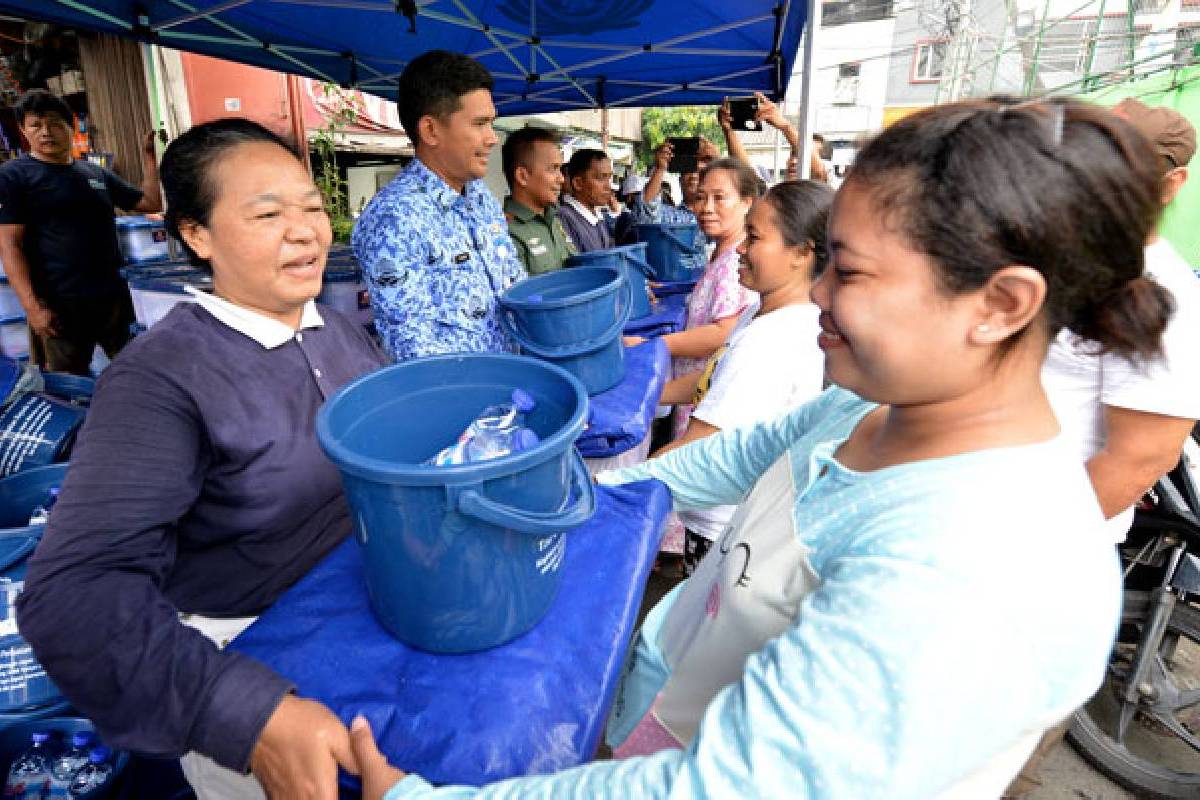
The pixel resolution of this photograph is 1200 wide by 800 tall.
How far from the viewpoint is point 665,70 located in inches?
218

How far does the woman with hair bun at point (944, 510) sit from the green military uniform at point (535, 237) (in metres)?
2.84

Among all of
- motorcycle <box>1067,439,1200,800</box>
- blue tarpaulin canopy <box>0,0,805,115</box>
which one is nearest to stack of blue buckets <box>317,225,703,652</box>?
motorcycle <box>1067,439,1200,800</box>

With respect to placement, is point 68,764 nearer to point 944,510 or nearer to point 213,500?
point 213,500

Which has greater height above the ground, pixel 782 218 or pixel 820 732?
pixel 782 218

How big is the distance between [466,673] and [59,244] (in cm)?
425

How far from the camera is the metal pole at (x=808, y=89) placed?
302 centimetres

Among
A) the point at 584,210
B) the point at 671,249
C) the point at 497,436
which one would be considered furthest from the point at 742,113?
the point at 497,436

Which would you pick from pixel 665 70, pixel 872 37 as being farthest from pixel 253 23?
pixel 872 37

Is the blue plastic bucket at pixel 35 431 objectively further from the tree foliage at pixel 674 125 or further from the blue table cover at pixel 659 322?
the tree foliage at pixel 674 125

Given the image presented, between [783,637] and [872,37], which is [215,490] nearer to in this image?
[783,637]

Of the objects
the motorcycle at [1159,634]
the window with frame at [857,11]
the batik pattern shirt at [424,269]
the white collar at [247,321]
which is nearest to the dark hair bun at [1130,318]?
the white collar at [247,321]

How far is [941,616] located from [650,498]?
0.87 metres

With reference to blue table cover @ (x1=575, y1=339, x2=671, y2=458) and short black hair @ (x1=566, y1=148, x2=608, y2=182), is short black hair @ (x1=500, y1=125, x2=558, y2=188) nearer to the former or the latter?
short black hair @ (x1=566, y1=148, x2=608, y2=182)

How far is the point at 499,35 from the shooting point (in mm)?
4355
